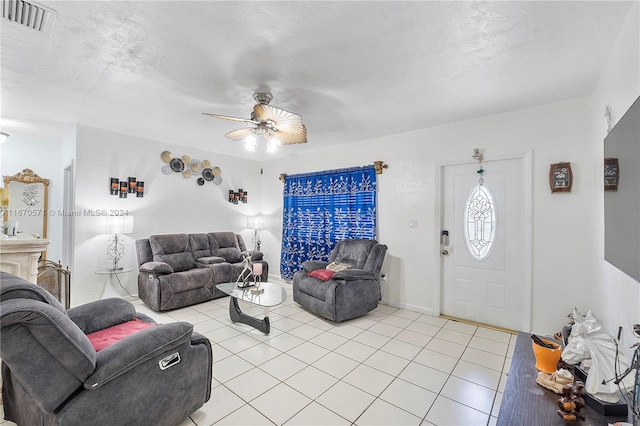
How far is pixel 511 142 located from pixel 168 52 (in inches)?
142

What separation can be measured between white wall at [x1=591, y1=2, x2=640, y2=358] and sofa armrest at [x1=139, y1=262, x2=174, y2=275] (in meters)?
4.54

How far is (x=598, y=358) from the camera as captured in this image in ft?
4.13

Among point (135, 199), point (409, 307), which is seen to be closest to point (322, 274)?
point (409, 307)

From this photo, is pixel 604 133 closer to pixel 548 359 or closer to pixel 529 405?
pixel 548 359

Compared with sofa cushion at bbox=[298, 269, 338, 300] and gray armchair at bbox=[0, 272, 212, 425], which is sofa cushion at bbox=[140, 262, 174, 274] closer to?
sofa cushion at bbox=[298, 269, 338, 300]

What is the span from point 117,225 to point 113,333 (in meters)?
2.50

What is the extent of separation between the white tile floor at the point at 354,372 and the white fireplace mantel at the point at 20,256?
96cm

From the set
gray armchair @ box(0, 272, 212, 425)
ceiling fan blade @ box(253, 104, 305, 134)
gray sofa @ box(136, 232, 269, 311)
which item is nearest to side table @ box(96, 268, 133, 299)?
gray sofa @ box(136, 232, 269, 311)

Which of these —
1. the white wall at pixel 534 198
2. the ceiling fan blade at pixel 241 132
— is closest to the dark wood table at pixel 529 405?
the white wall at pixel 534 198

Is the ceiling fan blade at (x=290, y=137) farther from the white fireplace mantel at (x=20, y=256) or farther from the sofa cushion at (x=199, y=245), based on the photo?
the sofa cushion at (x=199, y=245)

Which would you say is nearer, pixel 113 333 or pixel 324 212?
pixel 113 333

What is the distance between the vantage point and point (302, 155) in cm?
545

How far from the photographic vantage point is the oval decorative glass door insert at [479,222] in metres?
3.46

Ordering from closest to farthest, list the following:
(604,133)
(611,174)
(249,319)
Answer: (611,174), (604,133), (249,319)
